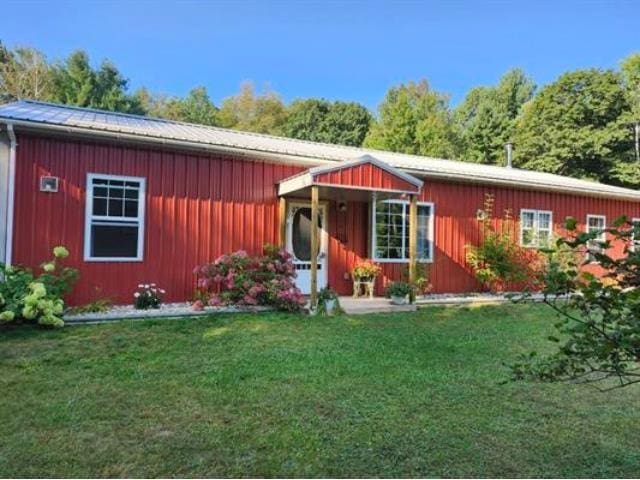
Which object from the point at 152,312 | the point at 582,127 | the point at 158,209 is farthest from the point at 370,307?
the point at 582,127

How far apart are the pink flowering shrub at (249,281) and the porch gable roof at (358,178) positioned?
1511 millimetres

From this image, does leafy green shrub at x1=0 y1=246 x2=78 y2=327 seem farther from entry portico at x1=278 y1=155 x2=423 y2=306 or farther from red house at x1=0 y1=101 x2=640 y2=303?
entry portico at x1=278 y1=155 x2=423 y2=306

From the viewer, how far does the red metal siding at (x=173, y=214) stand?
6789mm

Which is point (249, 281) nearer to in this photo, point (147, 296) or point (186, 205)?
point (147, 296)

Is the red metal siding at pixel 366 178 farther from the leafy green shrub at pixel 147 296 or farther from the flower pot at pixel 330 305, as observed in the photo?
the leafy green shrub at pixel 147 296

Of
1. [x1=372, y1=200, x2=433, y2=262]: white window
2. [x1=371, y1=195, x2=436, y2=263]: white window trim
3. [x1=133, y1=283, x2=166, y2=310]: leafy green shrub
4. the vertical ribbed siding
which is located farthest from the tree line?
[x1=133, y1=283, x2=166, y2=310]: leafy green shrub

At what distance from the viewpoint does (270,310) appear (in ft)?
24.7

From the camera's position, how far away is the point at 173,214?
25.4 ft

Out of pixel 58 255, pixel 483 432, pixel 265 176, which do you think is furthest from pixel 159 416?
pixel 265 176

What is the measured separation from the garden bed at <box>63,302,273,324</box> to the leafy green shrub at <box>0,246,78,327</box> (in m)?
0.34

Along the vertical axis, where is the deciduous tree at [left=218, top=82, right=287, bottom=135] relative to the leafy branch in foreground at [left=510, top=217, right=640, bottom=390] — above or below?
above

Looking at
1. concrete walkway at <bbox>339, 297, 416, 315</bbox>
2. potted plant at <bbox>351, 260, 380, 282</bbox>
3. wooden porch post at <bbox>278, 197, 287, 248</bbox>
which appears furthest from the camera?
potted plant at <bbox>351, 260, 380, 282</bbox>

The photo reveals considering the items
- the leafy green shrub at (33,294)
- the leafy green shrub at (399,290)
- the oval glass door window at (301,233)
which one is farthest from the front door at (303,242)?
the leafy green shrub at (33,294)

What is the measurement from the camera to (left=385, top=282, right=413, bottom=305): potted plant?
27.4ft
